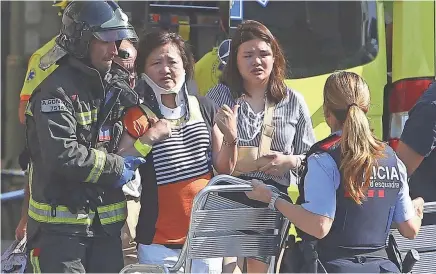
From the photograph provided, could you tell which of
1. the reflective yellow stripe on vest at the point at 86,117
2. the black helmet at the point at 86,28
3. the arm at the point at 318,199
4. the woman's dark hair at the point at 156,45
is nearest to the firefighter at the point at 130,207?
the woman's dark hair at the point at 156,45

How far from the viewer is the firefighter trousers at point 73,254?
9.10 ft

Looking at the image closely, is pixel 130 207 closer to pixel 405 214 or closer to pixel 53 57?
pixel 53 57

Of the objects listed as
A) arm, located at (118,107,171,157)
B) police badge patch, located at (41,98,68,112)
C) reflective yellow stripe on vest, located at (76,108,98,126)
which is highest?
police badge patch, located at (41,98,68,112)

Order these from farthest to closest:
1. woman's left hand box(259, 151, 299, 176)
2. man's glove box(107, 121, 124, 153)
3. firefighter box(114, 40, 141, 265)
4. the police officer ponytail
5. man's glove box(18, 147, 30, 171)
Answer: firefighter box(114, 40, 141, 265)
woman's left hand box(259, 151, 299, 176)
man's glove box(18, 147, 30, 171)
man's glove box(107, 121, 124, 153)
the police officer ponytail

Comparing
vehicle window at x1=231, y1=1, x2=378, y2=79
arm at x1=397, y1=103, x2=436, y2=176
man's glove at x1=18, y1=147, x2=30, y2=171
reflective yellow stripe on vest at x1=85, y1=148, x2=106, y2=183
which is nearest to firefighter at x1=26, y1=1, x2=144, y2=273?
reflective yellow stripe on vest at x1=85, y1=148, x2=106, y2=183

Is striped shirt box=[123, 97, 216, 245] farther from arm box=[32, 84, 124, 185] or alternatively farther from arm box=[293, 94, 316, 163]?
arm box=[293, 94, 316, 163]

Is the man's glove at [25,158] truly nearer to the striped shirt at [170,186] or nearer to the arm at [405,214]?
the striped shirt at [170,186]

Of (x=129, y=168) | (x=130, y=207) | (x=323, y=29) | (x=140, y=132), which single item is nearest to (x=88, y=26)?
(x=140, y=132)

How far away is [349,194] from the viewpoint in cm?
267

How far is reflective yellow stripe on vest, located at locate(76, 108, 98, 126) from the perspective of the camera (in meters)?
2.78

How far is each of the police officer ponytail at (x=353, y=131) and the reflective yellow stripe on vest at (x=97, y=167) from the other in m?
0.85

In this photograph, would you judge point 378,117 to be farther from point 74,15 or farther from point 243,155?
point 74,15

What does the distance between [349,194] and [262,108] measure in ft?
2.92

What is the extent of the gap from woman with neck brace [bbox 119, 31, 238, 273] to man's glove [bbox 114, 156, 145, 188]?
103 mm
